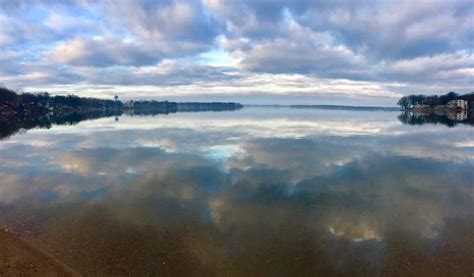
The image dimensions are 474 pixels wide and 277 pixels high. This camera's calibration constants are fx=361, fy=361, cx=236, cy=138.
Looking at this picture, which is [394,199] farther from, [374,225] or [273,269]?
[273,269]

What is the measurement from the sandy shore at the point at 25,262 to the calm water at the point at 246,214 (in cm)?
60

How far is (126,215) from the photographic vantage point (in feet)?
64.8

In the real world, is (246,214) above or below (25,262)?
above

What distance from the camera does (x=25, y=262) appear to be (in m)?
14.1

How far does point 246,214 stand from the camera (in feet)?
64.7

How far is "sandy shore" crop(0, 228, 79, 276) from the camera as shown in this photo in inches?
529

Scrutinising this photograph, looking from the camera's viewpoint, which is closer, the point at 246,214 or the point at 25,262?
the point at 25,262

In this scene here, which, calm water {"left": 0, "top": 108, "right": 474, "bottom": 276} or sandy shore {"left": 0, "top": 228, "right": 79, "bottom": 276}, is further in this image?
calm water {"left": 0, "top": 108, "right": 474, "bottom": 276}

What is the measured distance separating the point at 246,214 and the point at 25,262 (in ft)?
34.3

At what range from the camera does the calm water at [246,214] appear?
47.9 feet

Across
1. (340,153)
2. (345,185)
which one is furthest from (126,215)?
(340,153)

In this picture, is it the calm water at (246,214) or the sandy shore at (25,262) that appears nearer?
the sandy shore at (25,262)

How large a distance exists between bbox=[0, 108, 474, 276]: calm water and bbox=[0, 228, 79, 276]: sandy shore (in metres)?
0.60

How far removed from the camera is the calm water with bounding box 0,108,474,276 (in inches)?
575
